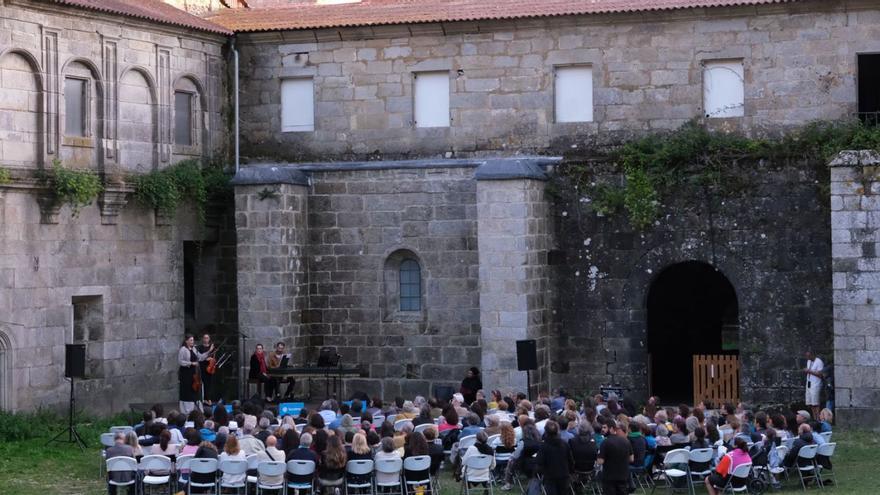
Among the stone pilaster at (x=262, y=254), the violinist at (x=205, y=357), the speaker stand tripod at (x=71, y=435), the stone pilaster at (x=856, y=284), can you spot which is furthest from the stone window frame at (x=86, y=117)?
the stone pilaster at (x=856, y=284)

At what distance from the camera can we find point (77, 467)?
23.2 metres

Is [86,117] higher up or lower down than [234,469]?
higher up

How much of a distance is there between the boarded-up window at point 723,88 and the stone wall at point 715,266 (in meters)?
1.08

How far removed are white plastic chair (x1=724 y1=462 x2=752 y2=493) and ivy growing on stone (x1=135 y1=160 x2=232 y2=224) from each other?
12.2 metres

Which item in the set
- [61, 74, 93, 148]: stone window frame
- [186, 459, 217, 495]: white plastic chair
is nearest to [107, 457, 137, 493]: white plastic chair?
[186, 459, 217, 495]: white plastic chair

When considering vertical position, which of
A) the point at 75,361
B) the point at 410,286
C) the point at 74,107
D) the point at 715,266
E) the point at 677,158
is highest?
the point at 74,107

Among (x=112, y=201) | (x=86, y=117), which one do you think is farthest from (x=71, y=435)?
(x=86, y=117)

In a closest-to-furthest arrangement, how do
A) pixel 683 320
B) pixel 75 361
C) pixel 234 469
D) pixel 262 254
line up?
pixel 234 469 → pixel 75 361 → pixel 262 254 → pixel 683 320

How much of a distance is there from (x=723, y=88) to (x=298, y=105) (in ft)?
25.8

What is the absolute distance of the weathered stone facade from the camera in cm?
2608

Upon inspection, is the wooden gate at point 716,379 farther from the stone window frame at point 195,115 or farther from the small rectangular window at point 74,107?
the small rectangular window at point 74,107

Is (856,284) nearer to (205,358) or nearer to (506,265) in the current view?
(506,265)

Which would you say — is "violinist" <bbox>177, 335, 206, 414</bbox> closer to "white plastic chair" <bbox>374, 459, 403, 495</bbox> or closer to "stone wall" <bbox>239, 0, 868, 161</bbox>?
"stone wall" <bbox>239, 0, 868, 161</bbox>

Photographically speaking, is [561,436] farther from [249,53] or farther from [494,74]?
[249,53]
